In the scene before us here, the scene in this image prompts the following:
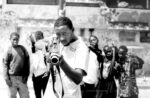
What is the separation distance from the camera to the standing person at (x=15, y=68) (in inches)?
272

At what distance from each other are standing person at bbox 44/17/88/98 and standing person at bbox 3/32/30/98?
384 cm

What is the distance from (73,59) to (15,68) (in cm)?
397

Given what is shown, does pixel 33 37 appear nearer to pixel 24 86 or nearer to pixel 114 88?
pixel 24 86

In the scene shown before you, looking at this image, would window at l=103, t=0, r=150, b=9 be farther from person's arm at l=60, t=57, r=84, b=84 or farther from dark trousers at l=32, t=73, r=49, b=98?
person's arm at l=60, t=57, r=84, b=84

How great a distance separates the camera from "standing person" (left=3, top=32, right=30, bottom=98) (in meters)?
6.92

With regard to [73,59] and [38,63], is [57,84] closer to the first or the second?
[73,59]

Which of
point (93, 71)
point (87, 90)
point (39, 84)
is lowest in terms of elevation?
point (39, 84)

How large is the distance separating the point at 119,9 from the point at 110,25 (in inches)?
26.0

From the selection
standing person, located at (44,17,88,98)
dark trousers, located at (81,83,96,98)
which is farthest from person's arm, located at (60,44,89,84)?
dark trousers, located at (81,83,96,98)


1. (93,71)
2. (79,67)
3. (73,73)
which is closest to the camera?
(73,73)

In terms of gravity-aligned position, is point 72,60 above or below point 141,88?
above

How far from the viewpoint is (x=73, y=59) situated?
10.3ft

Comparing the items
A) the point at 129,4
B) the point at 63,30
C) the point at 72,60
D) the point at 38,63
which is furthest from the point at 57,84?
the point at 129,4

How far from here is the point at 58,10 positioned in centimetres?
1373
